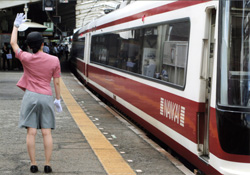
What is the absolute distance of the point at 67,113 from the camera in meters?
10.8

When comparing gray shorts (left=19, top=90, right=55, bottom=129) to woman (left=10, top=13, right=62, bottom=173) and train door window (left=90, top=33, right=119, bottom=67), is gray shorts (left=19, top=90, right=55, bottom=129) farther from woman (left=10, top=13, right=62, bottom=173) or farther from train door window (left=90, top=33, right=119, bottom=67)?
train door window (left=90, top=33, right=119, bottom=67)

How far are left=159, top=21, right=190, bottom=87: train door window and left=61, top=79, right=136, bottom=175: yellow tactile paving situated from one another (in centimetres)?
127

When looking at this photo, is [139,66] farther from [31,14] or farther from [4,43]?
[31,14]

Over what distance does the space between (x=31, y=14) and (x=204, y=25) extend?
33446 millimetres

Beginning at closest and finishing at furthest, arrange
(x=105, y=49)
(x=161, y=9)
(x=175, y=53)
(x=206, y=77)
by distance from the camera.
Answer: (x=206, y=77) → (x=175, y=53) → (x=161, y=9) → (x=105, y=49)

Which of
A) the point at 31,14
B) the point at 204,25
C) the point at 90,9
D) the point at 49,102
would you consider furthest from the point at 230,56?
the point at 31,14

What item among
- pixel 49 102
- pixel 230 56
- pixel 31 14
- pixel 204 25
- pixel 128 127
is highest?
pixel 31 14

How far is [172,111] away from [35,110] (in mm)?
2053

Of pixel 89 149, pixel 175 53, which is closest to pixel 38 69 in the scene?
pixel 89 149

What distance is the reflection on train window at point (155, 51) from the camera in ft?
21.2

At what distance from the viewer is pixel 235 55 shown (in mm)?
5074

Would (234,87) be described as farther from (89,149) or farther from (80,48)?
(80,48)

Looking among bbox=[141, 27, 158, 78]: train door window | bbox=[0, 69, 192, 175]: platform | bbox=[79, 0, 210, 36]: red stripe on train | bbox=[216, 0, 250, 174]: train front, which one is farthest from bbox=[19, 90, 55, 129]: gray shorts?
bbox=[141, 27, 158, 78]: train door window

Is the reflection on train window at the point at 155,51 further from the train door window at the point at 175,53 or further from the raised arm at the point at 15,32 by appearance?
the raised arm at the point at 15,32
